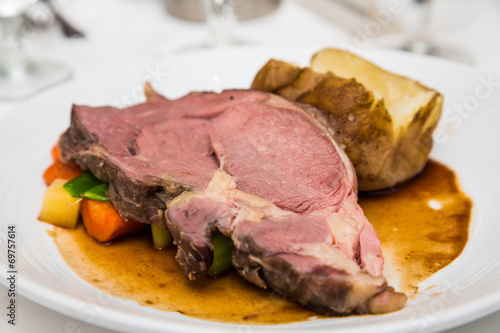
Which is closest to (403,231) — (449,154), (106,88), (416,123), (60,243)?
(416,123)

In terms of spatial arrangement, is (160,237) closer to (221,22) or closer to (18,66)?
(221,22)

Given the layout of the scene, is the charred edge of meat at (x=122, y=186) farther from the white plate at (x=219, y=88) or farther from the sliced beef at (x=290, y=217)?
the white plate at (x=219, y=88)

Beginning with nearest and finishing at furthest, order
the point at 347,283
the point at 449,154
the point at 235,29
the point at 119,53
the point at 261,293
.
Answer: the point at 347,283 < the point at 261,293 < the point at 449,154 < the point at 119,53 < the point at 235,29

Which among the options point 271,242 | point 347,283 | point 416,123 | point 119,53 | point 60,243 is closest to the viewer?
point 347,283

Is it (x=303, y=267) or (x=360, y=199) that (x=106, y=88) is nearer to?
(x=360, y=199)

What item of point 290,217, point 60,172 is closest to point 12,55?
point 60,172

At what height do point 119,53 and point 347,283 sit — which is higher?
point 347,283

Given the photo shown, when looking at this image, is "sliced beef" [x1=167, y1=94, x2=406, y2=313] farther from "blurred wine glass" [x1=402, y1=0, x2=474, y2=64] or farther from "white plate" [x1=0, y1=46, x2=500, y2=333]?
"blurred wine glass" [x1=402, y1=0, x2=474, y2=64]

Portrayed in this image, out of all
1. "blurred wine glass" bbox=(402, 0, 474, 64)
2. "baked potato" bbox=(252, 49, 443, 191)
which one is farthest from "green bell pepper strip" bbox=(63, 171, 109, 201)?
"blurred wine glass" bbox=(402, 0, 474, 64)

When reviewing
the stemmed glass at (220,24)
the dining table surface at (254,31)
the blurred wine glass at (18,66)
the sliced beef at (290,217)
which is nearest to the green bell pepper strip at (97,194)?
the sliced beef at (290,217)
